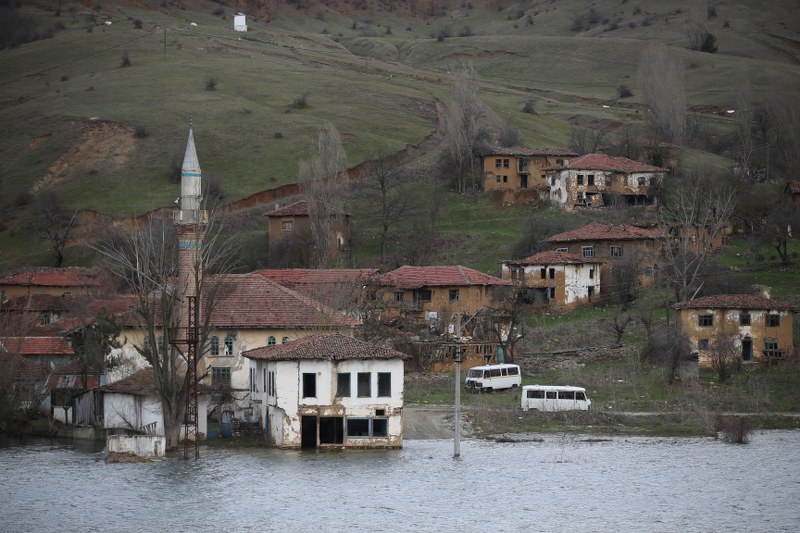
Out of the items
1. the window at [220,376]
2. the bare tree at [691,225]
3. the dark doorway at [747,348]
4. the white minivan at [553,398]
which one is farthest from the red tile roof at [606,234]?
the window at [220,376]

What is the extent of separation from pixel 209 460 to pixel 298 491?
666 cm

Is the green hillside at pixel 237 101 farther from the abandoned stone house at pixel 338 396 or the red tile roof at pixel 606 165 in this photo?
the abandoned stone house at pixel 338 396

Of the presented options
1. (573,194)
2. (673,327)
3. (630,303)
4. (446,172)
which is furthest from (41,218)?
(673,327)

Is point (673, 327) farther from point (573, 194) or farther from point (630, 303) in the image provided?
point (573, 194)

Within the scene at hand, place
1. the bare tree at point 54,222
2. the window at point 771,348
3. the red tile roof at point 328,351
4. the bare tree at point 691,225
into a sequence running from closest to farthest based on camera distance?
the red tile roof at point 328,351
the window at point 771,348
the bare tree at point 691,225
the bare tree at point 54,222

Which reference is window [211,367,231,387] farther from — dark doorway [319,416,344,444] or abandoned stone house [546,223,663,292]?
abandoned stone house [546,223,663,292]

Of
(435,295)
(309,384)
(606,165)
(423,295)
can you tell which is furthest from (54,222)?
(309,384)

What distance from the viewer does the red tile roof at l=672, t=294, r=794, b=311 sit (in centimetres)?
6725

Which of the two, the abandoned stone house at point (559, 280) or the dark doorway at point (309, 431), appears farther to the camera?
the abandoned stone house at point (559, 280)

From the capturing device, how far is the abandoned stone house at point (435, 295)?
7650 cm

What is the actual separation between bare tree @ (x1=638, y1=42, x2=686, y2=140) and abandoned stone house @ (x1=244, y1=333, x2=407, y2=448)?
7163cm

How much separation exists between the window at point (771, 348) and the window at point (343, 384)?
23149 mm

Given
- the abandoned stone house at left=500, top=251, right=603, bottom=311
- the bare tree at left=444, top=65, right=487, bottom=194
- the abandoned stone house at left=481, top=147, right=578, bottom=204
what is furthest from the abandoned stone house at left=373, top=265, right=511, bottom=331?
the bare tree at left=444, top=65, right=487, bottom=194

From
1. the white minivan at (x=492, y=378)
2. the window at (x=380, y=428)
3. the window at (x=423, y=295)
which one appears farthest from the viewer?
the window at (x=423, y=295)
